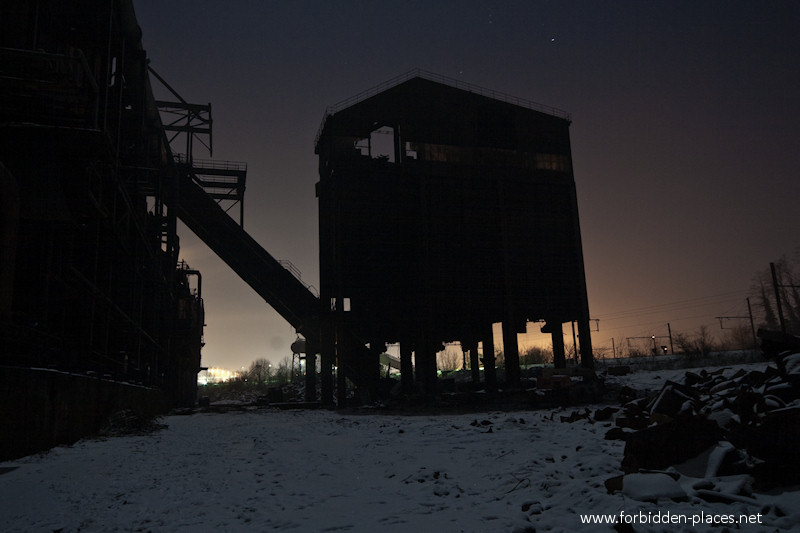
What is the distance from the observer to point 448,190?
34.9 meters

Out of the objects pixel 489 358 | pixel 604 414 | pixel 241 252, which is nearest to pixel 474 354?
pixel 489 358

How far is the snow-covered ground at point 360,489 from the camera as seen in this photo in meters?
5.55

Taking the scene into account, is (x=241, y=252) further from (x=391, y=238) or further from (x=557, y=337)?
(x=557, y=337)

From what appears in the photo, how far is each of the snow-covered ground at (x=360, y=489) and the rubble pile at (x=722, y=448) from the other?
16cm

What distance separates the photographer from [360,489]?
24.8ft

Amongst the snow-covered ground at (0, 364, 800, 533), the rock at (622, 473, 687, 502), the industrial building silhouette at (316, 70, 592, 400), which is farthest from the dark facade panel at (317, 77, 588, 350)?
the rock at (622, 473, 687, 502)

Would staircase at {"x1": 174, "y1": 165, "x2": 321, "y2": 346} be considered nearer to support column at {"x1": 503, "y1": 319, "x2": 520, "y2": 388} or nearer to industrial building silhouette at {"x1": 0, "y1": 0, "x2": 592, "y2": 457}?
industrial building silhouette at {"x1": 0, "y1": 0, "x2": 592, "y2": 457}

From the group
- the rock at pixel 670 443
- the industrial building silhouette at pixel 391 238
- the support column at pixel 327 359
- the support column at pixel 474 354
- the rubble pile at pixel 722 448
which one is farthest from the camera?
the support column at pixel 474 354

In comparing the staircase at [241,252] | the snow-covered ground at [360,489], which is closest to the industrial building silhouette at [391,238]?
the staircase at [241,252]

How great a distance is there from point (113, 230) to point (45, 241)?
4.85 meters

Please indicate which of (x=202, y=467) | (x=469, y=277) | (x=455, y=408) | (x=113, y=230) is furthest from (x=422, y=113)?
(x=202, y=467)

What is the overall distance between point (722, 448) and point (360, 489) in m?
4.76

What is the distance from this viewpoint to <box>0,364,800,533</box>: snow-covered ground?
5.55 metres

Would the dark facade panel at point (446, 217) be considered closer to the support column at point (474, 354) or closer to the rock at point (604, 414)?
the support column at point (474, 354)
